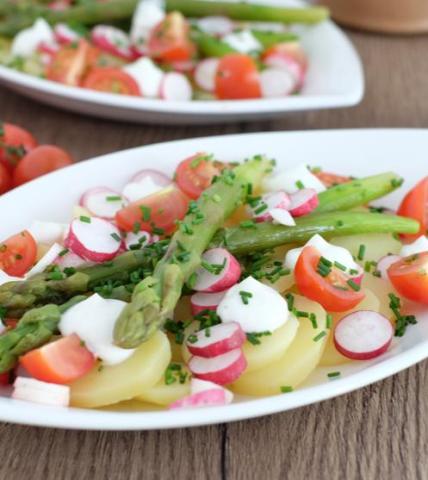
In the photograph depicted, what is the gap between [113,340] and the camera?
6.97 feet

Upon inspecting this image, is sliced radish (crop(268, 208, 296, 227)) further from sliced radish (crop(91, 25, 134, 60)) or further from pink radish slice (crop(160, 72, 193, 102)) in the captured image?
sliced radish (crop(91, 25, 134, 60))

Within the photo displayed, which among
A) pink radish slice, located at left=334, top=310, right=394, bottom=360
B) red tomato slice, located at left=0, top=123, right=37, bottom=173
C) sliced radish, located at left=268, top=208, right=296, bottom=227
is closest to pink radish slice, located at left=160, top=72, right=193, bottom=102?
red tomato slice, located at left=0, top=123, right=37, bottom=173

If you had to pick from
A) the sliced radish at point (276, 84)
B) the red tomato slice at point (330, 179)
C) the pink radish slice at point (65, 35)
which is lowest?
the sliced radish at point (276, 84)

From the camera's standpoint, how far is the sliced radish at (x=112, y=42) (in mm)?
4383

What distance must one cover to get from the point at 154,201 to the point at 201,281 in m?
0.51

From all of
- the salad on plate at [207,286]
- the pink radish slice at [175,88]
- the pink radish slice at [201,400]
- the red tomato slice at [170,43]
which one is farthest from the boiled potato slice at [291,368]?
the red tomato slice at [170,43]

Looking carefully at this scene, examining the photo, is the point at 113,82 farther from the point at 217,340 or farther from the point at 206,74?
the point at 217,340

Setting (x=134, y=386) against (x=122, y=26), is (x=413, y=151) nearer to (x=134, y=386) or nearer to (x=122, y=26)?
(x=134, y=386)

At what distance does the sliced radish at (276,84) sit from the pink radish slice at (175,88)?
0.38m

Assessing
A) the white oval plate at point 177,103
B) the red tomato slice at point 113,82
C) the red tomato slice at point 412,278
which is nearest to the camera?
the red tomato slice at point 412,278

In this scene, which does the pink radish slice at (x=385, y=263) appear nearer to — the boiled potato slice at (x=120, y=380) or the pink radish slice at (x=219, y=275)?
the pink radish slice at (x=219, y=275)

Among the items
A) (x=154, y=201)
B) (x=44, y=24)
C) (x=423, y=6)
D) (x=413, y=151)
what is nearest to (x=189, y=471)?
(x=154, y=201)

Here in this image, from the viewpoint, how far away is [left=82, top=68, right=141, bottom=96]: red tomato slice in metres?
4.03

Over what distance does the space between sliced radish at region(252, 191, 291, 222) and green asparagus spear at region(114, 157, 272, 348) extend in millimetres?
72
